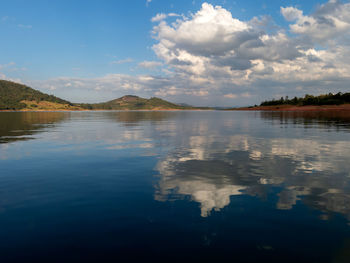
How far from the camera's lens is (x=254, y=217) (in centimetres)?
1038

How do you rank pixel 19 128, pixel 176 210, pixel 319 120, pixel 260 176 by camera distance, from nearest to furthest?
pixel 176 210 → pixel 260 176 → pixel 19 128 → pixel 319 120

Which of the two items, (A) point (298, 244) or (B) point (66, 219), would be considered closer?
(A) point (298, 244)

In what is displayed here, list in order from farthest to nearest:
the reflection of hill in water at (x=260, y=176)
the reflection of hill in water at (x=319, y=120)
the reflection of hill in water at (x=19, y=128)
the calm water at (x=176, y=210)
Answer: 1. the reflection of hill in water at (x=319, y=120)
2. the reflection of hill in water at (x=19, y=128)
3. the reflection of hill in water at (x=260, y=176)
4. the calm water at (x=176, y=210)

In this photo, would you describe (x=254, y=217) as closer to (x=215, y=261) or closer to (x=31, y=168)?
(x=215, y=261)

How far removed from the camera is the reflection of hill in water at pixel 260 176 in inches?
493

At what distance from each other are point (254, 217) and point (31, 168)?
750 inches

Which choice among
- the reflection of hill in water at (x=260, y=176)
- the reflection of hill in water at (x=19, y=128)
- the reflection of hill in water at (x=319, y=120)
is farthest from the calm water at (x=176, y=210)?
the reflection of hill in water at (x=319, y=120)

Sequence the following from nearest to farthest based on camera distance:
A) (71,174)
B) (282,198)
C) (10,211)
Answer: (10,211)
(282,198)
(71,174)

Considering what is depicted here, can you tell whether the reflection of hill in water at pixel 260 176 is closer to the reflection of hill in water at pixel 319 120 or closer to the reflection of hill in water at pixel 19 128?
the reflection of hill in water at pixel 19 128

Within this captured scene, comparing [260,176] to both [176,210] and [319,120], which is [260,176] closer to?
[176,210]

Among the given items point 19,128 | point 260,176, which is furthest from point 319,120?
point 19,128

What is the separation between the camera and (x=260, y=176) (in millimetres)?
16906

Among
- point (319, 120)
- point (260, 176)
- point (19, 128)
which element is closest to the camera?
point (260, 176)

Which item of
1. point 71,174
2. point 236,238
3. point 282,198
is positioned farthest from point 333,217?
point 71,174
